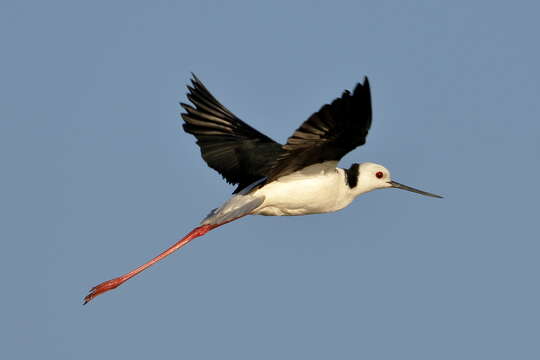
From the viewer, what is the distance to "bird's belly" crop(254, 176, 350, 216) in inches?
428

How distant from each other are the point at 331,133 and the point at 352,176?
196 cm

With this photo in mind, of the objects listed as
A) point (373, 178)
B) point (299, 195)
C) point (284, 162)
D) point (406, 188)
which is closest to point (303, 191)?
point (299, 195)

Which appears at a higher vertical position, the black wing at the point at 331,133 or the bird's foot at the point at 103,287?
the black wing at the point at 331,133

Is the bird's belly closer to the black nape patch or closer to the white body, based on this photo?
the white body

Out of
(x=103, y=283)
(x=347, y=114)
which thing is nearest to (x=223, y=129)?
(x=103, y=283)

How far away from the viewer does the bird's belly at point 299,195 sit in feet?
35.7

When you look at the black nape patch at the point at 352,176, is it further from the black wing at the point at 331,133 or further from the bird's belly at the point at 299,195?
the black wing at the point at 331,133

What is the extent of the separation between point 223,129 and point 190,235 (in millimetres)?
1519

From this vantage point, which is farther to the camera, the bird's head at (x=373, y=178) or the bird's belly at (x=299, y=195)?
the bird's head at (x=373, y=178)

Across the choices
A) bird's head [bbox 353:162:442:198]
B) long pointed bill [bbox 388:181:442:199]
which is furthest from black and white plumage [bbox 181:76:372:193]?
long pointed bill [bbox 388:181:442:199]

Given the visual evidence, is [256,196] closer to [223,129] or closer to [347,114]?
[223,129]

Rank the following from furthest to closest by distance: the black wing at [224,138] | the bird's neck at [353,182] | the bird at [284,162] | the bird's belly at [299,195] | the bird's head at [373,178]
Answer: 1. the black wing at [224,138]
2. the bird's head at [373,178]
3. the bird's neck at [353,182]
4. the bird's belly at [299,195]
5. the bird at [284,162]

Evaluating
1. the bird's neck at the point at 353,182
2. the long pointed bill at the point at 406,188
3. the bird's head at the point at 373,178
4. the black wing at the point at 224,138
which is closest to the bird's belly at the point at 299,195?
the bird's neck at the point at 353,182

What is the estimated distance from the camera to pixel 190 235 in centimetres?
1131
